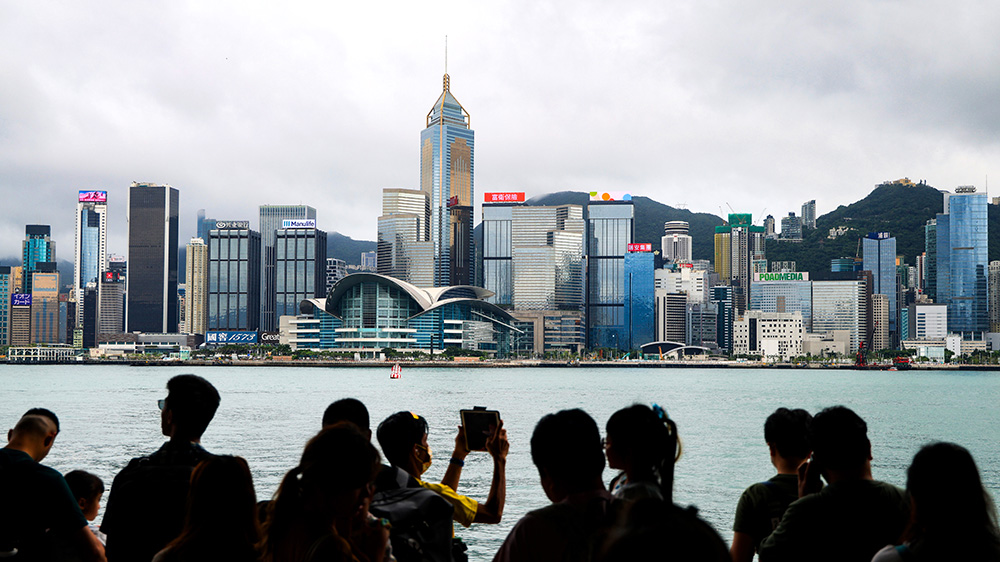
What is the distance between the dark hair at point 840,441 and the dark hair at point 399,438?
192 centimetres

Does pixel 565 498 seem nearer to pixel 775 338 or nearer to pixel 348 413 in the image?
pixel 348 413

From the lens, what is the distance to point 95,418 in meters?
38.5

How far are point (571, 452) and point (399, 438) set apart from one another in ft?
4.01

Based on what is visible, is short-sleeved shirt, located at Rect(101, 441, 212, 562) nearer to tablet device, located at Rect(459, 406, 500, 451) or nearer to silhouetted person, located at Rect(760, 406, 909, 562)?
tablet device, located at Rect(459, 406, 500, 451)

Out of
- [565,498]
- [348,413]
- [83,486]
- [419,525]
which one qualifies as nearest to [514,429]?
[83,486]

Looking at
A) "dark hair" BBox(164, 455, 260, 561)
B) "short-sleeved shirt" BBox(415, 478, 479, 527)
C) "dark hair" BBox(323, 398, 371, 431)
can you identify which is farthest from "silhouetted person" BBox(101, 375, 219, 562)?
"short-sleeved shirt" BBox(415, 478, 479, 527)

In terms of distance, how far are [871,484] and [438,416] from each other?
3771 centimetres

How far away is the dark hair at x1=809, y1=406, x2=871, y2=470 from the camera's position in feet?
12.9

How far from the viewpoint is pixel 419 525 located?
12.8ft

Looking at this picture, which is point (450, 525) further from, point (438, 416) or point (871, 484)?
point (438, 416)

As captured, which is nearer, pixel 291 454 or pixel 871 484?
pixel 871 484

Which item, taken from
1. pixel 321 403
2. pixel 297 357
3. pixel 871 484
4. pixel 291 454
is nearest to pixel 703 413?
pixel 321 403

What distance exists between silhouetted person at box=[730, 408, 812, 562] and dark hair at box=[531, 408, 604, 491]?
142cm

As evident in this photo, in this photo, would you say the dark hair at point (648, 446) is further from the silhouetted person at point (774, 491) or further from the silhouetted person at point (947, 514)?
the silhouetted person at point (774, 491)
